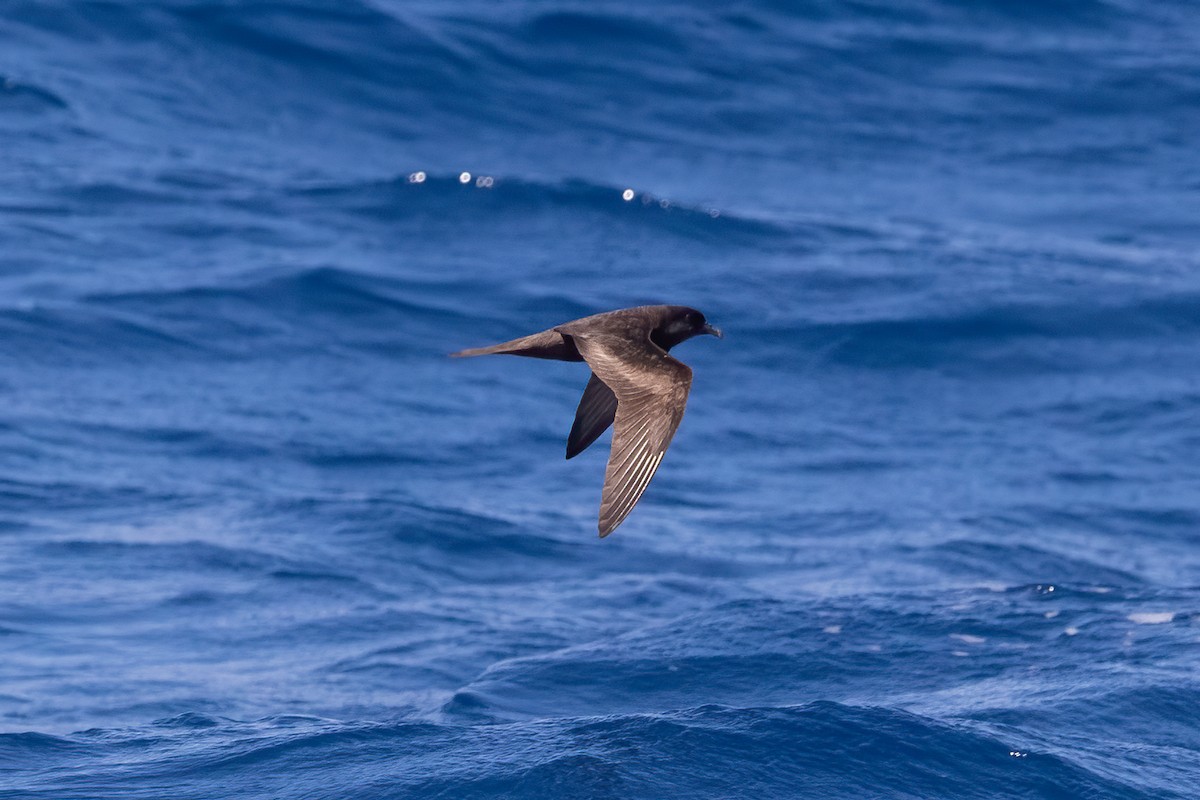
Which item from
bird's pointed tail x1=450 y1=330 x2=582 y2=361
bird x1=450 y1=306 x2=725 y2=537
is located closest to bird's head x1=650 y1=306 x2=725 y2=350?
bird x1=450 y1=306 x2=725 y2=537

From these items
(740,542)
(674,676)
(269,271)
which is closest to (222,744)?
(674,676)

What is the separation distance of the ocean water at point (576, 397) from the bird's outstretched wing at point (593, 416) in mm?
1655

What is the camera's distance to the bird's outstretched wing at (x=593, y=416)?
28.8ft

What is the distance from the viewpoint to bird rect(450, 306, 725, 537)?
284 inches

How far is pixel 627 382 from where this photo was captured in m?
7.79

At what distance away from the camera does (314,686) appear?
36.6ft

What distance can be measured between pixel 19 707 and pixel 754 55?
1401 centimetres

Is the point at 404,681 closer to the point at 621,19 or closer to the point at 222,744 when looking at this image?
the point at 222,744

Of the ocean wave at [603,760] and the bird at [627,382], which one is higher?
the bird at [627,382]

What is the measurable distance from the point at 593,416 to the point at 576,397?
25.4 feet

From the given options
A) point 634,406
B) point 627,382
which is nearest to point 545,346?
point 627,382

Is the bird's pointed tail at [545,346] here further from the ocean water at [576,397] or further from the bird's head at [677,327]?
the ocean water at [576,397]

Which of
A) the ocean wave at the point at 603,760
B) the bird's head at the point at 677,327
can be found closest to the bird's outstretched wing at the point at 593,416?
the bird's head at the point at 677,327

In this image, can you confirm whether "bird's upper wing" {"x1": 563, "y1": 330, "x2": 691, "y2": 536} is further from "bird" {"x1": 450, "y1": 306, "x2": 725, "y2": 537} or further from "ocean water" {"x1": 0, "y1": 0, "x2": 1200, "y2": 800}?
"ocean water" {"x1": 0, "y1": 0, "x2": 1200, "y2": 800}
